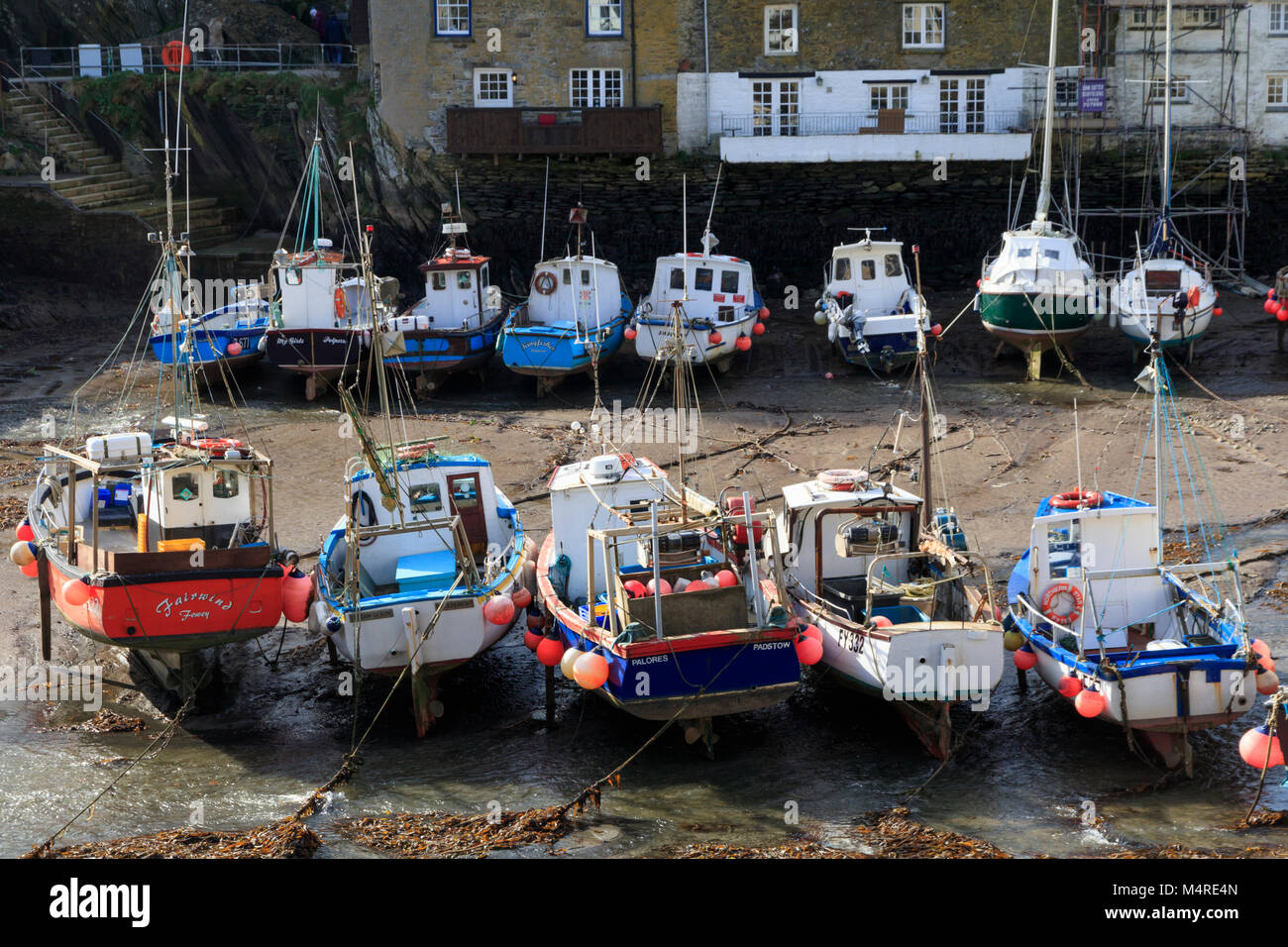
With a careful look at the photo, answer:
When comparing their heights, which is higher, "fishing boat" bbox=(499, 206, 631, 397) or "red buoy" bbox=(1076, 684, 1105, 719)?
"fishing boat" bbox=(499, 206, 631, 397)

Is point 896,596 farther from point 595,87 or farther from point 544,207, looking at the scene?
point 595,87

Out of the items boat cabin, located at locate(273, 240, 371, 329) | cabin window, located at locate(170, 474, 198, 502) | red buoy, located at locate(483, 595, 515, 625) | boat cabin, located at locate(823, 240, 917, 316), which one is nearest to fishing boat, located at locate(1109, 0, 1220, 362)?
boat cabin, located at locate(823, 240, 917, 316)

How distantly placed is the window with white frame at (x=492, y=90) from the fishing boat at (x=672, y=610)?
18172 millimetres

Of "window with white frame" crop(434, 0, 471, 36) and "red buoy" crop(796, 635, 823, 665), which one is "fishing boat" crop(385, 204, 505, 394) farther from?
"red buoy" crop(796, 635, 823, 665)

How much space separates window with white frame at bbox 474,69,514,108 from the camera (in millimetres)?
31953

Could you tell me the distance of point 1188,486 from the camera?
1989 centimetres

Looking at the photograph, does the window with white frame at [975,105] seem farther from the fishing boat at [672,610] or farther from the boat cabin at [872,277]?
the fishing boat at [672,610]

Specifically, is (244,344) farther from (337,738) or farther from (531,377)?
(337,738)

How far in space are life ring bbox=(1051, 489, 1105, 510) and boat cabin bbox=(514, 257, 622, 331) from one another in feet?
43.0

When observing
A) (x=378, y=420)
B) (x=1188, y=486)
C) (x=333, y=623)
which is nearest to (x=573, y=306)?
(x=378, y=420)

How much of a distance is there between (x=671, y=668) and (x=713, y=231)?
67.3 feet

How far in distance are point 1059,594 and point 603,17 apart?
67.7ft

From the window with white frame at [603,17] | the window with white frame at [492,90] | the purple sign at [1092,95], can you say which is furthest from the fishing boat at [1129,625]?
the window with white frame at [492,90]
